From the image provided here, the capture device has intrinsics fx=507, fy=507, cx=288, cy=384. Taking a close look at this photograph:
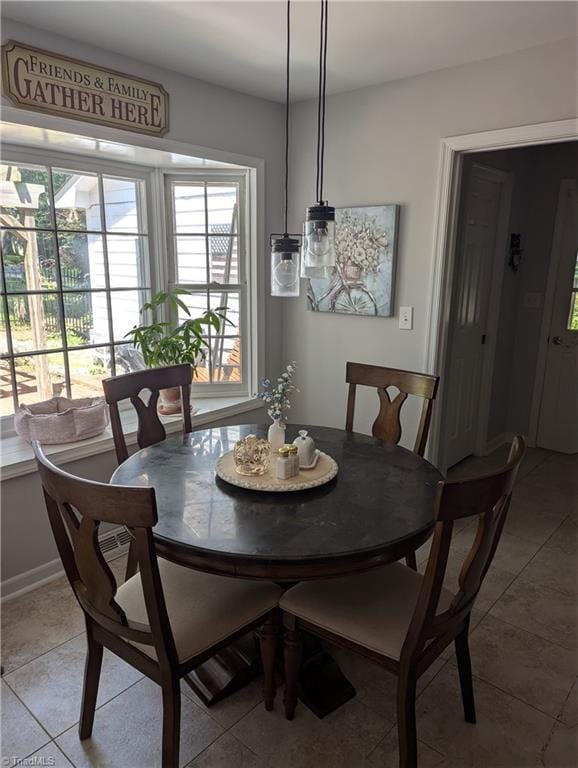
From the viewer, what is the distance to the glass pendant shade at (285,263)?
1.79 m

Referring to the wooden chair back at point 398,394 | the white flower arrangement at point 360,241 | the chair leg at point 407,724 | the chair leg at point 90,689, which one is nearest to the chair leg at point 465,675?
the chair leg at point 407,724

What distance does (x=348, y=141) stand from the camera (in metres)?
2.99

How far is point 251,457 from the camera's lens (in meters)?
1.75

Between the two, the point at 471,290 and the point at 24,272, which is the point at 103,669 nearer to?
the point at 24,272

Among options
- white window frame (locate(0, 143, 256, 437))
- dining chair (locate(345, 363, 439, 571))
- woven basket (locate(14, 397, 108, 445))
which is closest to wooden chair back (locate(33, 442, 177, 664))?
woven basket (locate(14, 397, 108, 445))

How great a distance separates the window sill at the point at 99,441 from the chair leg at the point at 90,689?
3.20ft

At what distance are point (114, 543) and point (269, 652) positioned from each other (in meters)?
1.30

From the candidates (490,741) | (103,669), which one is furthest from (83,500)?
(490,741)

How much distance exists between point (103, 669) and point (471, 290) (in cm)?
307

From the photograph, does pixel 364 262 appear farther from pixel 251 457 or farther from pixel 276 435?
pixel 251 457

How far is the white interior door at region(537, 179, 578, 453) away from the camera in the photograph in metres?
3.85

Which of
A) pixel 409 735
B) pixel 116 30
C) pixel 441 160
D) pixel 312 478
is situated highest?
pixel 116 30

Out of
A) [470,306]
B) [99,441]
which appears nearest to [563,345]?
[470,306]

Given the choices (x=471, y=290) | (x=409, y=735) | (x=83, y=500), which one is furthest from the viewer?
(x=471, y=290)
